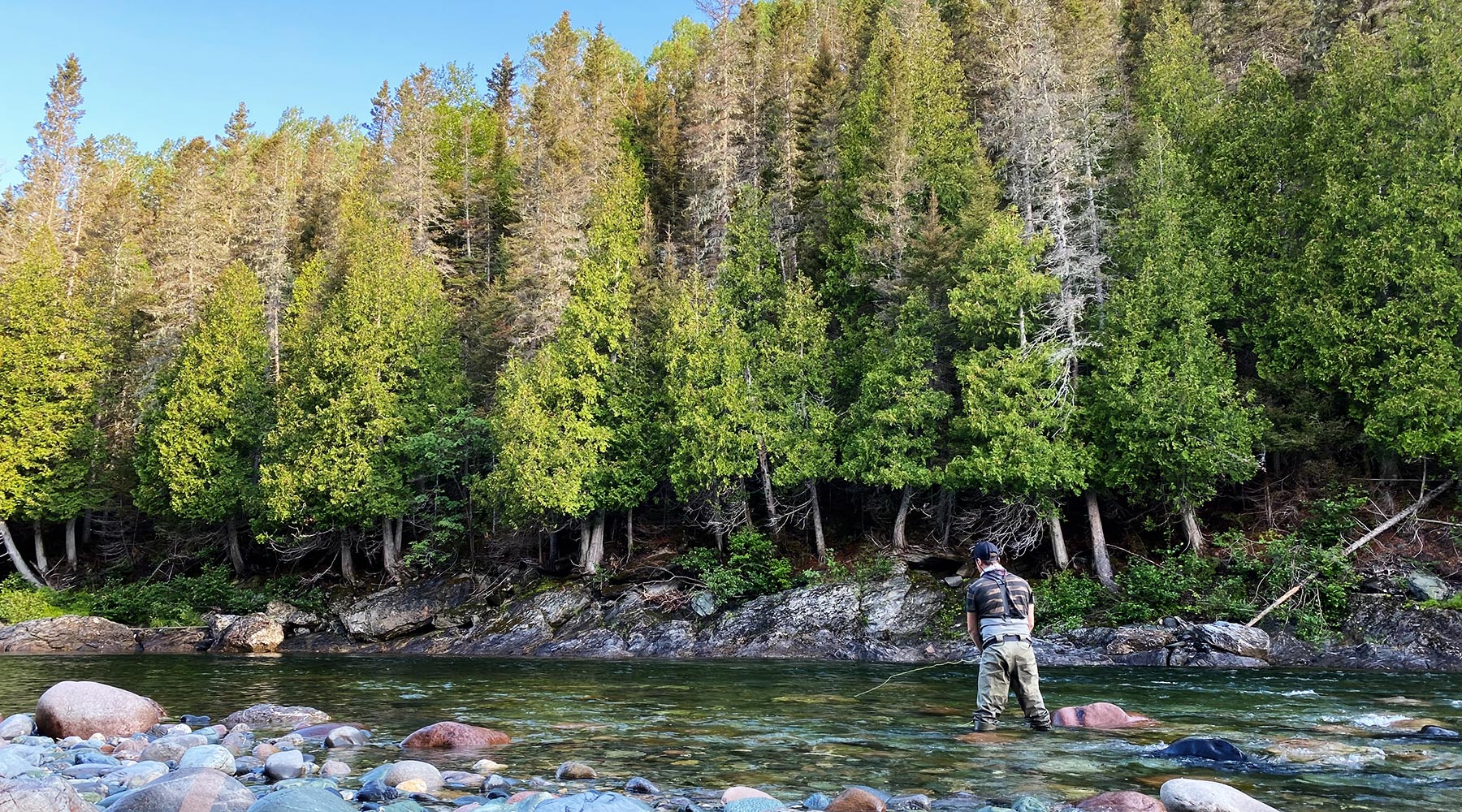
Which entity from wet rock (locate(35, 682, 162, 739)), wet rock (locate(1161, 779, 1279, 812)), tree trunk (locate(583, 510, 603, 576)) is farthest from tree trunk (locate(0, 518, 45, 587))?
wet rock (locate(1161, 779, 1279, 812))

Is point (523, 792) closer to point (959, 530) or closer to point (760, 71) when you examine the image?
point (959, 530)

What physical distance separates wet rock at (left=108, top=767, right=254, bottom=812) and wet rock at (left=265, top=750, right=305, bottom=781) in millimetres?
1585

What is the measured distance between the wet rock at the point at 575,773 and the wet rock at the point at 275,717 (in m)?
5.57

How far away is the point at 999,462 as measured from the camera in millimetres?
24562

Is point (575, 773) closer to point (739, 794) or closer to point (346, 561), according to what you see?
point (739, 794)

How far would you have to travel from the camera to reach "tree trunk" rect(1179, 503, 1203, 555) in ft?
77.6

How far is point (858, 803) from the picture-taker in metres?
6.61

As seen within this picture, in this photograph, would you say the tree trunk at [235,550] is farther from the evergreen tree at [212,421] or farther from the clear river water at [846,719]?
the clear river water at [846,719]

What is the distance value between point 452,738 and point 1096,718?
7.86 metres

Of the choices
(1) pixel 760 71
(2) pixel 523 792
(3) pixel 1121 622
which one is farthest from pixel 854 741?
(1) pixel 760 71

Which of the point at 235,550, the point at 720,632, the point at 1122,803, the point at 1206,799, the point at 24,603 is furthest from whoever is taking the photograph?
the point at 235,550

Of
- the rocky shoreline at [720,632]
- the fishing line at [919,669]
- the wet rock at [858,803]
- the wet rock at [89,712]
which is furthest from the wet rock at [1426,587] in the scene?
the wet rock at [89,712]

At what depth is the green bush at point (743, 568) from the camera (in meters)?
27.6

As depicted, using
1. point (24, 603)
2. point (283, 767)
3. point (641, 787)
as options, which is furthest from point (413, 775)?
point (24, 603)
